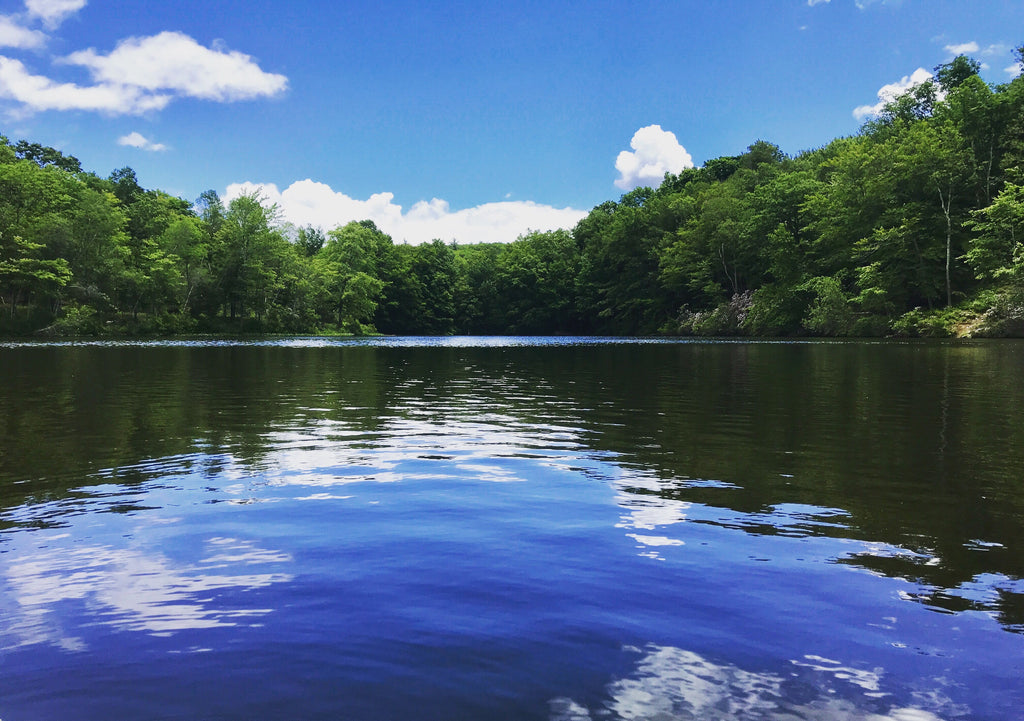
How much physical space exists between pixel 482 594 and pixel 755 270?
97427 mm

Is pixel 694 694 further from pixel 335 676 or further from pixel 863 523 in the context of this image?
pixel 863 523

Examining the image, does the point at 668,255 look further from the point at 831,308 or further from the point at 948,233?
the point at 948,233

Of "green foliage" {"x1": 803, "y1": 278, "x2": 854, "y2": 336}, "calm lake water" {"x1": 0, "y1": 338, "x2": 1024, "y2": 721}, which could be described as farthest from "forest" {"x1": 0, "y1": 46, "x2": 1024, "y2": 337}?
"calm lake water" {"x1": 0, "y1": 338, "x2": 1024, "y2": 721}

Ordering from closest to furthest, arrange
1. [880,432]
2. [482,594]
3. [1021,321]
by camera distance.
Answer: [482,594] → [880,432] → [1021,321]

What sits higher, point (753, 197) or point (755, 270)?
point (753, 197)

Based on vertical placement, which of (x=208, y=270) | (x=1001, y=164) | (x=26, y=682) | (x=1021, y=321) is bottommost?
(x=26, y=682)

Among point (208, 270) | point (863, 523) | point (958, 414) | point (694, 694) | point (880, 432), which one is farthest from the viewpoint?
point (208, 270)

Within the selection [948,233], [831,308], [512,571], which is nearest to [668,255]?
[831,308]

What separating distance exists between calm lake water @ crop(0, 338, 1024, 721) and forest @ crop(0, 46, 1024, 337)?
53401 mm

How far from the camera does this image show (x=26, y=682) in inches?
145

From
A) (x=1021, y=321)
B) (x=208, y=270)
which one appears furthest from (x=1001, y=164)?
(x=208, y=270)

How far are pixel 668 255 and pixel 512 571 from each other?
344 ft

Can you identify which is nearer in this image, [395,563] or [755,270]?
[395,563]

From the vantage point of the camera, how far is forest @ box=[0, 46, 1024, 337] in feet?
207
